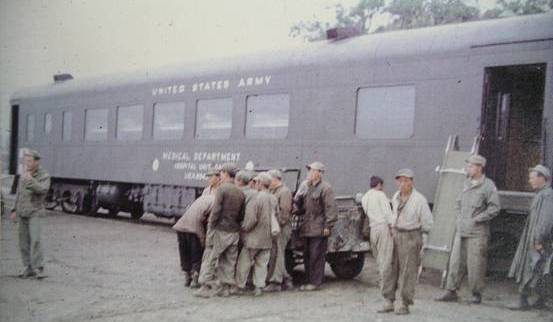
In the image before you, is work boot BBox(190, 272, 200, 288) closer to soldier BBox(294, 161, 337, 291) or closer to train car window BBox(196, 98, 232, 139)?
soldier BBox(294, 161, 337, 291)

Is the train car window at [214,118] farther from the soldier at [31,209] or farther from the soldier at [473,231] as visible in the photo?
the soldier at [473,231]

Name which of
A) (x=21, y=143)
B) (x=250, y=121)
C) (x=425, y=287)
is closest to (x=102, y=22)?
(x=250, y=121)

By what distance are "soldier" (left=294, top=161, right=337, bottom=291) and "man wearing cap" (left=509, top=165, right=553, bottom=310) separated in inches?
88.7

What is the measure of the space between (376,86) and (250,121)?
2.97m

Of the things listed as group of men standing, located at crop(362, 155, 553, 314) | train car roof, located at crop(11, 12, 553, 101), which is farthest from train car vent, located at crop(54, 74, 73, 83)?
group of men standing, located at crop(362, 155, 553, 314)

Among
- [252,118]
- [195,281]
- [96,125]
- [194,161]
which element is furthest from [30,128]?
[195,281]

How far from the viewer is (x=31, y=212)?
8.19m

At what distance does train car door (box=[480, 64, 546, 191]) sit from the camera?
9.05 metres

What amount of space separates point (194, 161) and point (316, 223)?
5816 mm

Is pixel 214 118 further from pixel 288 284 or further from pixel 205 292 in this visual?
pixel 205 292

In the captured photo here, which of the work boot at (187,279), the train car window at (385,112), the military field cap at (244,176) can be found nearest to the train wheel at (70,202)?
the train car window at (385,112)

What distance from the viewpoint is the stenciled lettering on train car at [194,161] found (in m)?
12.7

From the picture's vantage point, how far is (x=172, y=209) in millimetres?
14062

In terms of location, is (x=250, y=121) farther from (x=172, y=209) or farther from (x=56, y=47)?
(x=56, y=47)
